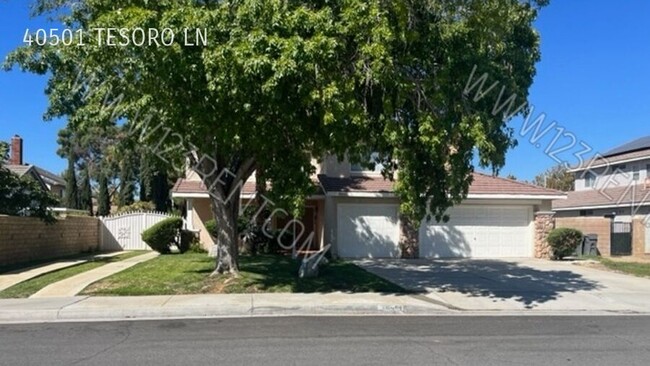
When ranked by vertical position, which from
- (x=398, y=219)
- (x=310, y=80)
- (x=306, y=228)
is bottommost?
(x=306, y=228)

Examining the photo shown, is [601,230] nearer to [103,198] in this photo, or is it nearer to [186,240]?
[186,240]

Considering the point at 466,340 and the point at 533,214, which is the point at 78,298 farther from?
the point at 533,214

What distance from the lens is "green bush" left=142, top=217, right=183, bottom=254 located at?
24.2m

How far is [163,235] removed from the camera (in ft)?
79.8

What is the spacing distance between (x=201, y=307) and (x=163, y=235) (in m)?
13.0

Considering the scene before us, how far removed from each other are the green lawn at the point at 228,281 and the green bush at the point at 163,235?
514cm

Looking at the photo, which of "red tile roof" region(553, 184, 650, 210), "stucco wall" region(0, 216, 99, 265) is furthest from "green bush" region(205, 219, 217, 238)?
"red tile roof" region(553, 184, 650, 210)

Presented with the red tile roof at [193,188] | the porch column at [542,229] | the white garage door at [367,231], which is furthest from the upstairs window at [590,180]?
the red tile roof at [193,188]

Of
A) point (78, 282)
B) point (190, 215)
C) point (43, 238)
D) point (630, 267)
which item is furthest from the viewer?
point (190, 215)

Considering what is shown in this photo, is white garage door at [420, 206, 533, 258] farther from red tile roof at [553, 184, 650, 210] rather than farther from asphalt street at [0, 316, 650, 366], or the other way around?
red tile roof at [553, 184, 650, 210]

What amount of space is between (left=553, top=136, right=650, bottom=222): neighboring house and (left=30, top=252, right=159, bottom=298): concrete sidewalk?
2725 centimetres

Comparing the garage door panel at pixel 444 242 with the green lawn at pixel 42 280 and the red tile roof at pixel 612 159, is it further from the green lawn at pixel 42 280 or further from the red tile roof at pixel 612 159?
the red tile roof at pixel 612 159

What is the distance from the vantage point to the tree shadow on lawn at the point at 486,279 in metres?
14.6

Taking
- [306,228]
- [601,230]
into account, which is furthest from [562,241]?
[306,228]
